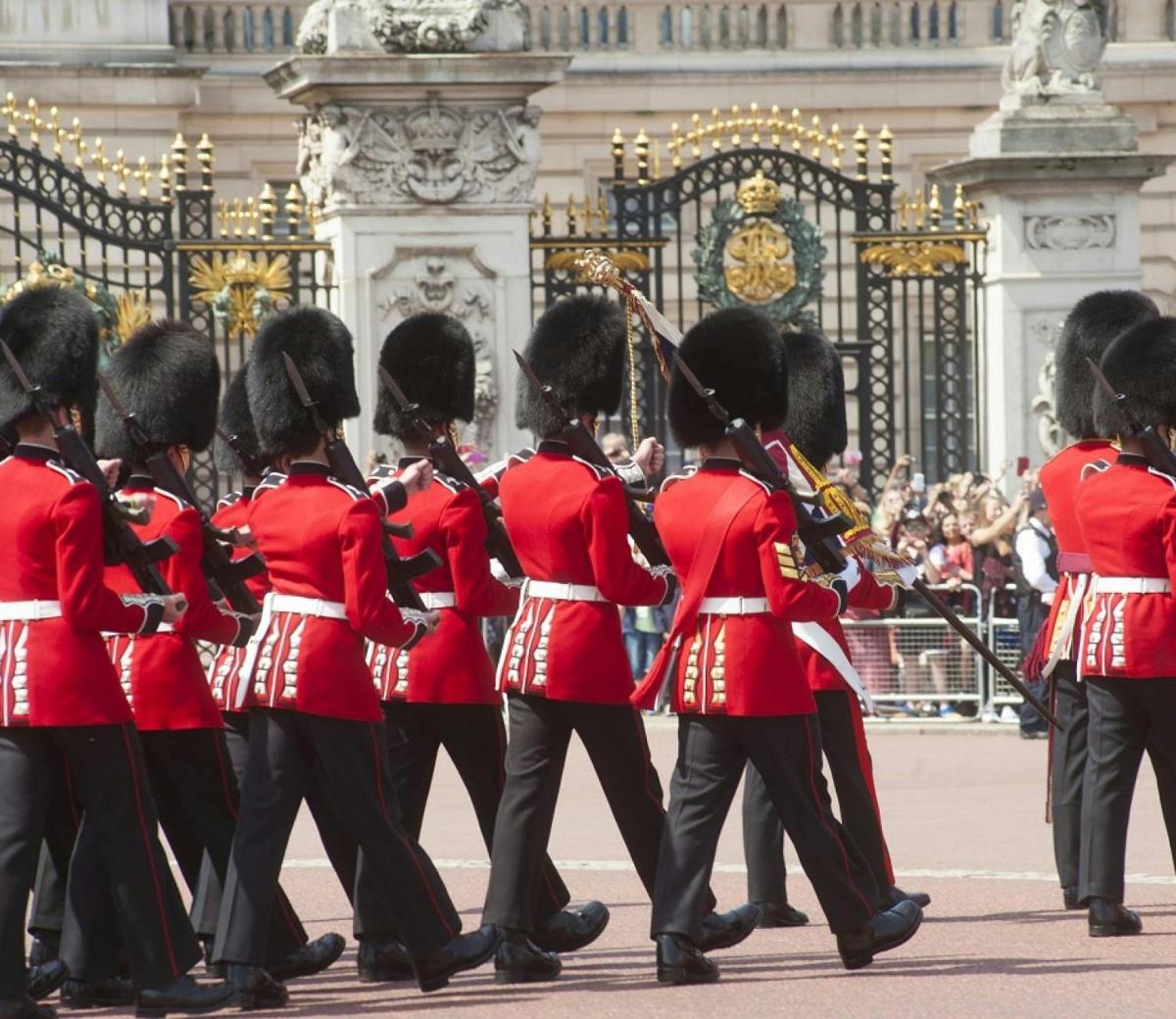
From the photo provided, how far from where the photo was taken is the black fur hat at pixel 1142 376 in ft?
26.1

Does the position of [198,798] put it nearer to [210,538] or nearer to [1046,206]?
[210,538]

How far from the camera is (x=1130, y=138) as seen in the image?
13961 millimetres

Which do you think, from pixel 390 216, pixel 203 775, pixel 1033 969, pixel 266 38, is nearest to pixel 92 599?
pixel 203 775

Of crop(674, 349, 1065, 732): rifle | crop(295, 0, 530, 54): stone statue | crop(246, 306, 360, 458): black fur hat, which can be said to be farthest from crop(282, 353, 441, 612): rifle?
crop(295, 0, 530, 54): stone statue

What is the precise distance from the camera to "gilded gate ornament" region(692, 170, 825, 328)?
1441 cm

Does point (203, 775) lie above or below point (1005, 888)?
above

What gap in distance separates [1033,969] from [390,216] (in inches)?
259

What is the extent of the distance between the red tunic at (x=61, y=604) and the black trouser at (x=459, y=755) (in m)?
1.07

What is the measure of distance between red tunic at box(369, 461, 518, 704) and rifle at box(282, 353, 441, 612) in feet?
0.81

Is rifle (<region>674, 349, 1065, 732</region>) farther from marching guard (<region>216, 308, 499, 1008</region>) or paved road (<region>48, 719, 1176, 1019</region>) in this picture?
paved road (<region>48, 719, 1176, 1019</region>)

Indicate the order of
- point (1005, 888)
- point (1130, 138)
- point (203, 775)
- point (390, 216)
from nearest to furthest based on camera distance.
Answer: point (203, 775) → point (1005, 888) → point (390, 216) → point (1130, 138)

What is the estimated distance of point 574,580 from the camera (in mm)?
7387

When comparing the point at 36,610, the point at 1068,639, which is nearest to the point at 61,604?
the point at 36,610

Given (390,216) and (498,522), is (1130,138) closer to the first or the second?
(390,216)
